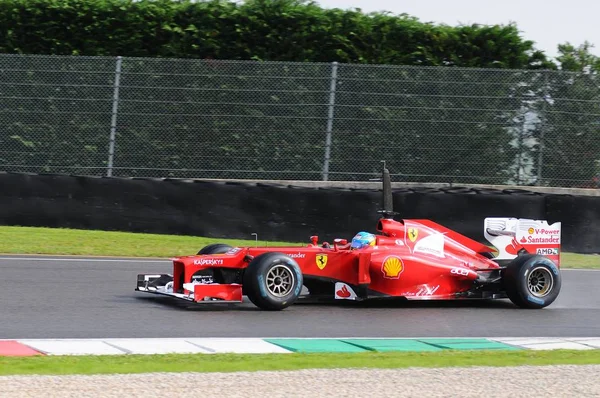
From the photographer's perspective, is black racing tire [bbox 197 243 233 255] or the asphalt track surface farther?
black racing tire [bbox 197 243 233 255]

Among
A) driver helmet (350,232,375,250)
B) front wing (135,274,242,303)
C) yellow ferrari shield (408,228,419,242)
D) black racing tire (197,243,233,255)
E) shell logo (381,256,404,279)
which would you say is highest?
yellow ferrari shield (408,228,419,242)

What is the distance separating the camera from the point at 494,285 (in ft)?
39.2

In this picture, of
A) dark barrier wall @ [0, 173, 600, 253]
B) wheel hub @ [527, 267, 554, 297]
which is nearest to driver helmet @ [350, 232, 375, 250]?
wheel hub @ [527, 267, 554, 297]

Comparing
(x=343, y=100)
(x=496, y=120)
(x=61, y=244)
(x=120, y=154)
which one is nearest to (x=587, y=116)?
(x=496, y=120)

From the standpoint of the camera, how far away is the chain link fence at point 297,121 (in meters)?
17.8

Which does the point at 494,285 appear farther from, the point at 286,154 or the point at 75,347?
the point at 286,154

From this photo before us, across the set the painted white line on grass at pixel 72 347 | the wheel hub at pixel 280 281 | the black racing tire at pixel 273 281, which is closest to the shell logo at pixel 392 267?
the black racing tire at pixel 273 281

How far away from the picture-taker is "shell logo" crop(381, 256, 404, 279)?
11359mm

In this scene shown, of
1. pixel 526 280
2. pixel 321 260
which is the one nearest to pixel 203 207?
pixel 321 260

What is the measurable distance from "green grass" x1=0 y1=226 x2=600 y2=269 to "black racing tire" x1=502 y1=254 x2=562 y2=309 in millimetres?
4499

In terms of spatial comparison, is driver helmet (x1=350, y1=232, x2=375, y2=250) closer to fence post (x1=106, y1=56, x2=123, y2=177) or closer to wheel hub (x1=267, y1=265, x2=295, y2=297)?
wheel hub (x1=267, y1=265, x2=295, y2=297)

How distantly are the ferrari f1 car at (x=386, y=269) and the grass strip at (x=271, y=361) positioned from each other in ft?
7.29

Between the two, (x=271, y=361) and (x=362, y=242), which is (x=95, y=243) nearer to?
(x=362, y=242)

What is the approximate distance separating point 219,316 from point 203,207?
6.27 m
